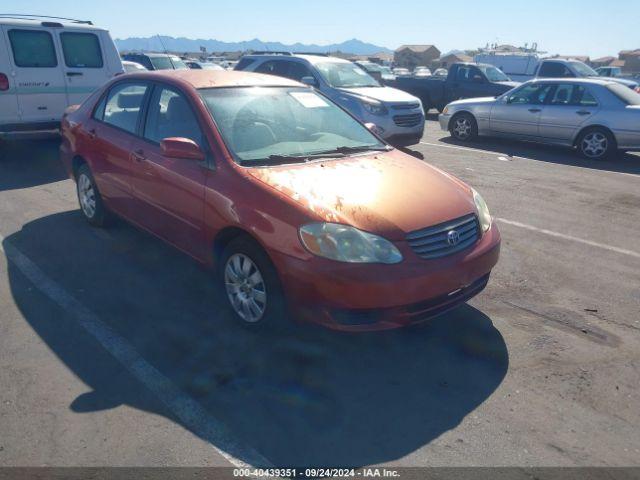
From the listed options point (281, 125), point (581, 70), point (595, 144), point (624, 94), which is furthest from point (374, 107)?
point (581, 70)

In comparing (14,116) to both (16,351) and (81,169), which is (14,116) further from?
(16,351)

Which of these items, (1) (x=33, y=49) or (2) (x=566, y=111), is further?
(2) (x=566, y=111)

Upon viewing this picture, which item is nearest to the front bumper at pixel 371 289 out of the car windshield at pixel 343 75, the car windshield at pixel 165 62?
the car windshield at pixel 343 75

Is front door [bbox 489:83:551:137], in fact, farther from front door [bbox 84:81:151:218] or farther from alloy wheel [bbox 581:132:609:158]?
front door [bbox 84:81:151:218]

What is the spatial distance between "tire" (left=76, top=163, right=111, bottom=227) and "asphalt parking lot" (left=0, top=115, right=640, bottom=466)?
31cm

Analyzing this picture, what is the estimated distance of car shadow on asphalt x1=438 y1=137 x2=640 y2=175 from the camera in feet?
33.5

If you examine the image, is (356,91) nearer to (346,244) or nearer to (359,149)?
(359,149)

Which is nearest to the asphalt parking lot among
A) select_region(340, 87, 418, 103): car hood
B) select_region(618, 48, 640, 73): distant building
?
select_region(340, 87, 418, 103): car hood

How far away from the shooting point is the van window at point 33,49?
26.6ft

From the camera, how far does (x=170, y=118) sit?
4523 millimetres

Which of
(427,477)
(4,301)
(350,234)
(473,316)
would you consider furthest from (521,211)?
(4,301)

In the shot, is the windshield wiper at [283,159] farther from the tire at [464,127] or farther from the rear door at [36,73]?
the tire at [464,127]

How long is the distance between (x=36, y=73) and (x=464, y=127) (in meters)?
8.86

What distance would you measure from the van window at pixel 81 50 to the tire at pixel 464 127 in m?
7.79
